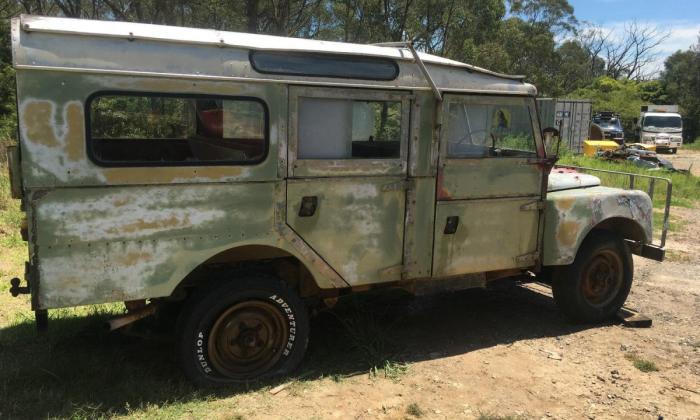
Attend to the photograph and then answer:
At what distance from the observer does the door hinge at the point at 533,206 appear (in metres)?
4.95

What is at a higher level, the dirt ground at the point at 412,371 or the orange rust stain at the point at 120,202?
the orange rust stain at the point at 120,202

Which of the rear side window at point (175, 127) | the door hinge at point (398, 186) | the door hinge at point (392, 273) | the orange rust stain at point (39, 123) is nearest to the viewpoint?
the orange rust stain at point (39, 123)

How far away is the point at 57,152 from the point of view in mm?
3287

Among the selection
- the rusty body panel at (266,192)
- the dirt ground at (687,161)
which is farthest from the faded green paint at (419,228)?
the dirt ground at (687,161)

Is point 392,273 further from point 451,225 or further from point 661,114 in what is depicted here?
point 661,114

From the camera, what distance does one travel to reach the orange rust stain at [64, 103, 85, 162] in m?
3.30

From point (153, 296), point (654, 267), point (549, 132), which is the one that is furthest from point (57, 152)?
point (654, 267)

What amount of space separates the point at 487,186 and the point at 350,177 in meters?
1.27

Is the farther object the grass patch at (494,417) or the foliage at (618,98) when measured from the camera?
the foliage at (618,98)

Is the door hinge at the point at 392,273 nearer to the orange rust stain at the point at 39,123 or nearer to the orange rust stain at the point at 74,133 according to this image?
the orange rust stain at the point at 74,133

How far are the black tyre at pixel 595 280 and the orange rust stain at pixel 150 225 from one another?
3.61m

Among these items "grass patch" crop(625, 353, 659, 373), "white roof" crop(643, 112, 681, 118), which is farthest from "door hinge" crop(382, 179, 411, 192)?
"white roof" crop(643, 112, 681, 118)

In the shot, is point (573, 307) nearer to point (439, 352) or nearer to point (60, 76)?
point (439, 352)

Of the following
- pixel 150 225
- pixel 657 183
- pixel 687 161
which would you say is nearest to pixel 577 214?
pixel 150 225
